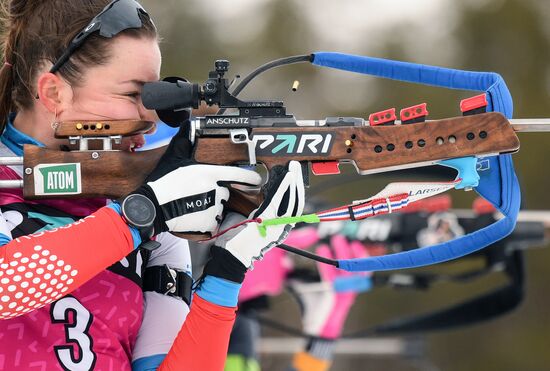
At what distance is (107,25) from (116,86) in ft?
0.44

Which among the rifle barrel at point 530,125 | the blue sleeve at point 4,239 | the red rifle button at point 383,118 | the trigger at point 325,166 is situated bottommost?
the blue sleeve at point 4,239

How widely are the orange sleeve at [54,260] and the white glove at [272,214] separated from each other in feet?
0.76

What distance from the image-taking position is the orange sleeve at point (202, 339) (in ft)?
7.00

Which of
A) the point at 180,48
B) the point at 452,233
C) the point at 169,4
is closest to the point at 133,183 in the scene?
the point at 452,233

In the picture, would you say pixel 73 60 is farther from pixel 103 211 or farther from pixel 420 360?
pixel 420 360

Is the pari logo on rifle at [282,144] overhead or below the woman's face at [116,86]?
below

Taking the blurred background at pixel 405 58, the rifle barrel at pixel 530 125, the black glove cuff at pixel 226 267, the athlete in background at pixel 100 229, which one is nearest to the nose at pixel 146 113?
the athlete in background at pixel 100 229

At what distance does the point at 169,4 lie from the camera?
18.0m

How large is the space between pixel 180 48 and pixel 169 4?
1.49 m

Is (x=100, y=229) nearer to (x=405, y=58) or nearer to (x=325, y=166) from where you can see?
(x=325, y=166)

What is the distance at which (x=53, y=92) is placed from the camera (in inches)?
89.0

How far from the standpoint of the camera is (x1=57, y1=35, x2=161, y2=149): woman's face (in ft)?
7.34

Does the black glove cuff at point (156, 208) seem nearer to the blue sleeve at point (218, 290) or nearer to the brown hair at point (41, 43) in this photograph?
the blue sleeve at point (218, 290)

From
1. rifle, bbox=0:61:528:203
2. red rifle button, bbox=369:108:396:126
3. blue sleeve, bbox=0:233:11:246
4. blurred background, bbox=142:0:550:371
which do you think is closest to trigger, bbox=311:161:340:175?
rifle, bbox=0:61:528:203
